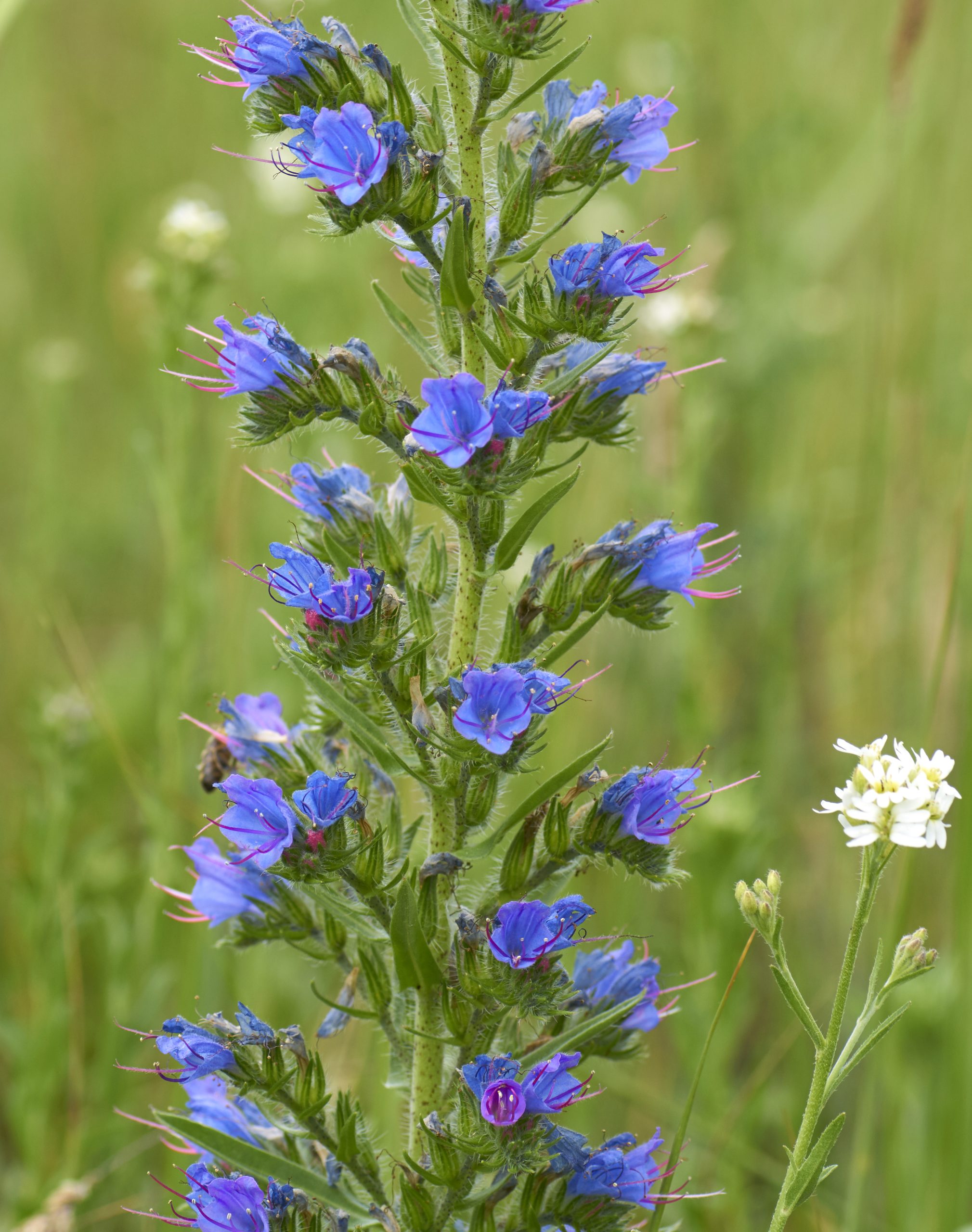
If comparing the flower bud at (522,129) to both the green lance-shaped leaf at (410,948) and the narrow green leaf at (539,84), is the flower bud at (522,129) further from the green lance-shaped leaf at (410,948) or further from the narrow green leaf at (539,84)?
the green lance-shaped leaf at (410,948)

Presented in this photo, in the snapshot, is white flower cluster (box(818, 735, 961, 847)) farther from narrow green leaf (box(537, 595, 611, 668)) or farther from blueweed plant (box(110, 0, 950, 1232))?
narrow green leaf (box(537, 595, 611, 668))

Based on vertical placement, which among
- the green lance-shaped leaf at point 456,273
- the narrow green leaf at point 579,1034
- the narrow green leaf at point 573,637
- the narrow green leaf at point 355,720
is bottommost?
the narrow green leaf at point 579,1034

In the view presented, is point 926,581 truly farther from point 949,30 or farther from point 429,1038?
point 429,1038

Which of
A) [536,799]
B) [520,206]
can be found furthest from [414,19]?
[536,799]

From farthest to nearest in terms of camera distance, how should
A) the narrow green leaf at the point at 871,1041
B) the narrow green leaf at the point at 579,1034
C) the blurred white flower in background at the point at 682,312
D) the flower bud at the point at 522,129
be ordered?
the blurred white flower in background at the point at 682,312 < the flower bud at the point at 522,129 < the narrow green leaf at the point at 579,1034 < the narrow green leaf at the point at 871,1041

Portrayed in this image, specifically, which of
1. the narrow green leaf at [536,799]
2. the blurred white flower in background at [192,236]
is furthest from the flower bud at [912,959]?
the blurred white flower in background at [192,236]

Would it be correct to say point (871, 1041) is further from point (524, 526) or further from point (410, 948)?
point (524, 526)

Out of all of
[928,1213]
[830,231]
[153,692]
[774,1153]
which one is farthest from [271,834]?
[830,231]

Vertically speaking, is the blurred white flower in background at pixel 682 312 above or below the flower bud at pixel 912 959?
above

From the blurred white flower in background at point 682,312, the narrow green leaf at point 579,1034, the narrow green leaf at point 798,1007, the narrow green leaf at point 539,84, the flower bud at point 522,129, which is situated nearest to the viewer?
the narrow green leaf at point 798,1007

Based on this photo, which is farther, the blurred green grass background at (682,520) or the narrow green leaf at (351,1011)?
the blurred green grass background at (682,520)
